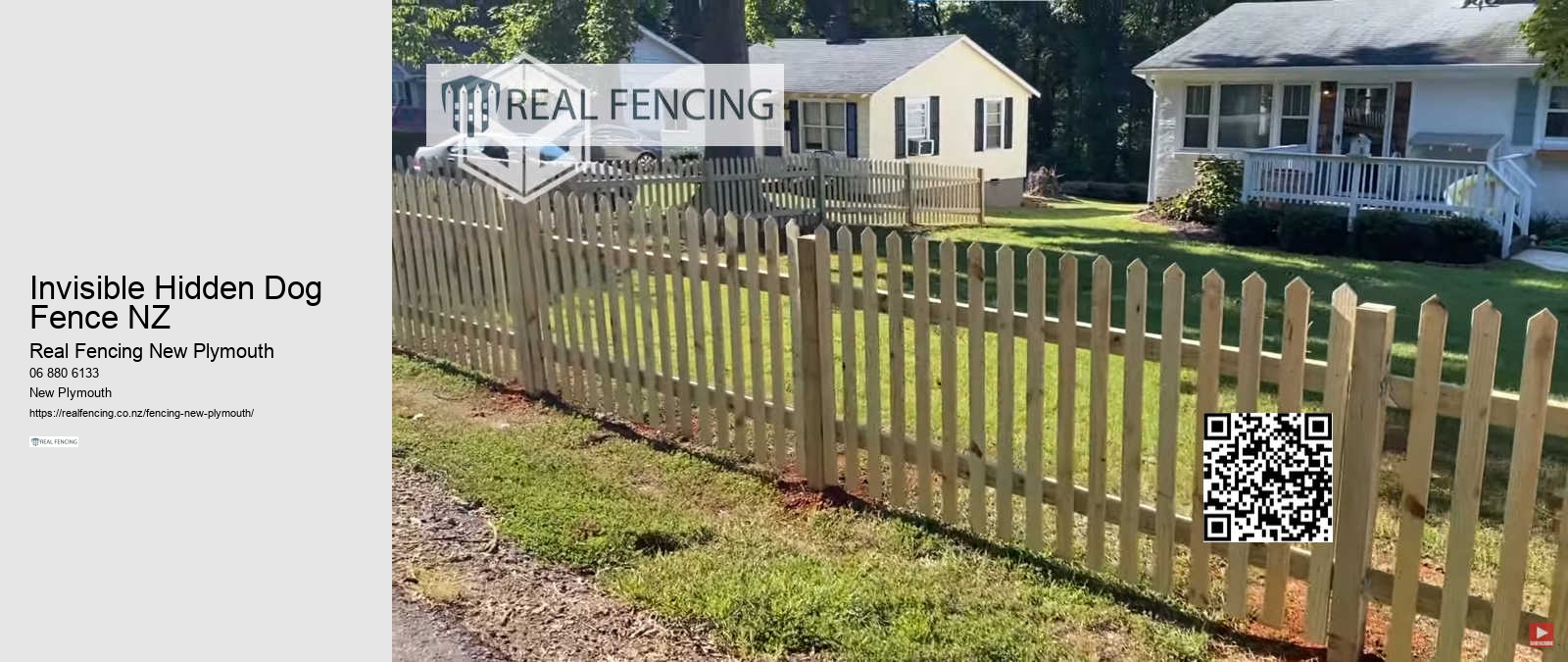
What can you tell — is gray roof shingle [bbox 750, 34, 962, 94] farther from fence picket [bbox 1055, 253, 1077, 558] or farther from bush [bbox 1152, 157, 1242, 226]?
fence picket [bbox 1055, 253, 1077, 558]

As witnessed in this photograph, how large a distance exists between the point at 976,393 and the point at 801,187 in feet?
40.8

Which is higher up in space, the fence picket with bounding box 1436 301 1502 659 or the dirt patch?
the fence picket with bounding box 1436 301 1502 659

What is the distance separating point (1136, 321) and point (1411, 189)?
1483cm

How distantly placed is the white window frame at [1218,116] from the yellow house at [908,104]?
641cm

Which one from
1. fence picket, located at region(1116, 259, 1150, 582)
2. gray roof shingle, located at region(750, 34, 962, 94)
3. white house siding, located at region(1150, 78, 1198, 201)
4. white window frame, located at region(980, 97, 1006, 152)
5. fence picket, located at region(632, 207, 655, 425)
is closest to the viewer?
fence picket, located at region(1116, 259, 1150, 582)

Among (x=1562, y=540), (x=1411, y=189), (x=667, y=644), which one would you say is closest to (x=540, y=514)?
(x=667, y=644)

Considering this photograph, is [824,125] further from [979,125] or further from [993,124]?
[993,124]

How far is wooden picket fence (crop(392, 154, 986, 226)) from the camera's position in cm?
1459

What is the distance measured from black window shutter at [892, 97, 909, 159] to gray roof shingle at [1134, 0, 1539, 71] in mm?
6068

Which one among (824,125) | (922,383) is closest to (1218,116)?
(824,125)

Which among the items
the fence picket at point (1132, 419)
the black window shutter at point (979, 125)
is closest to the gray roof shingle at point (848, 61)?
the black window shutter at point (979, 125)

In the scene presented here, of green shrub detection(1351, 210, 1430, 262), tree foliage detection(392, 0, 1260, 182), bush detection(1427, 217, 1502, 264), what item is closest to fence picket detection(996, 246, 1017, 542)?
green shrub detection(1351, 210, 1430, 262)

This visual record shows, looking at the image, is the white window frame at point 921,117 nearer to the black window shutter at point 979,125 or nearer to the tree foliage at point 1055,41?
the black window shutter at point 979,125

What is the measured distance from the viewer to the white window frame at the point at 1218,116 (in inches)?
835
